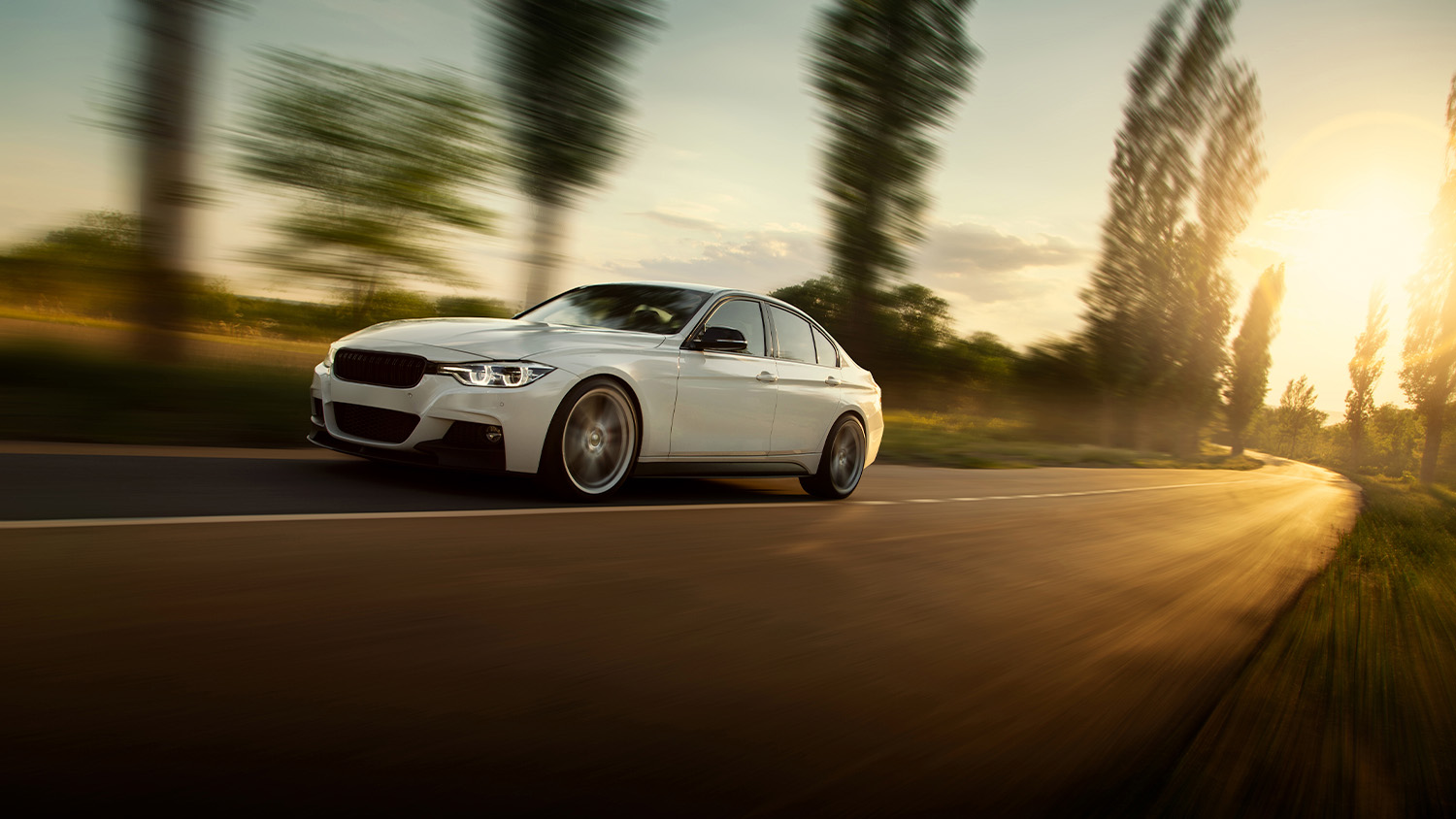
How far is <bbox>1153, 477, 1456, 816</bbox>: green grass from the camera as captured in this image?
94.3 inches

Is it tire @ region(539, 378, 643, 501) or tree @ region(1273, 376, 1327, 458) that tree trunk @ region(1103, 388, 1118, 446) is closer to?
tire @ region(539, 378, 643, 501)

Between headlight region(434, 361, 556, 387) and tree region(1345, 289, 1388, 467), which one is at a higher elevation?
tree region(1345, 289, 1388, 467)

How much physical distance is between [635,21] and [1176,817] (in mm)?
13334

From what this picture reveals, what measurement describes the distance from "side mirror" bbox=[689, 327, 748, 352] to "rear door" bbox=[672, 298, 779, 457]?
0.26ft

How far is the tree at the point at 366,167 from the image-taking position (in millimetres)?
11938

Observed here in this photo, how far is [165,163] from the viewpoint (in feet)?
30.7

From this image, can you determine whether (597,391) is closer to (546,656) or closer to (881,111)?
(546,656)

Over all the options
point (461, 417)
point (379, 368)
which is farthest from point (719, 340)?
point (379, 368)

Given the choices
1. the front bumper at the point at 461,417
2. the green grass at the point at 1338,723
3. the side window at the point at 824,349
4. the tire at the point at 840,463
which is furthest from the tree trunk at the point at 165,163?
the green grass at the point at 1338,723

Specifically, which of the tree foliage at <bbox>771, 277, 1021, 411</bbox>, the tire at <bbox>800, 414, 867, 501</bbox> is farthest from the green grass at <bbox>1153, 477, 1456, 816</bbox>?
the tree foliage at <bbox>771, 277, 1021, 411</bbox>

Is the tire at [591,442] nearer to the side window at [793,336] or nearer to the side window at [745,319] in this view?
the side window at [745,319]

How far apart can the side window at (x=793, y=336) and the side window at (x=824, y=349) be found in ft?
0.27

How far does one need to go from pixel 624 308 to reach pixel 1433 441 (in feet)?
134

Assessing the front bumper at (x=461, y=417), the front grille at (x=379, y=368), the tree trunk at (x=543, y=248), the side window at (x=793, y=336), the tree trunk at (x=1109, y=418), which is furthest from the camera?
the tree trunk at (x=1109, y=418)
